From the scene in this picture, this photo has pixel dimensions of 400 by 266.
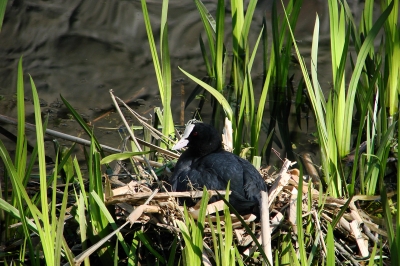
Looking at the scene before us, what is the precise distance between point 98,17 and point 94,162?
11.7ft

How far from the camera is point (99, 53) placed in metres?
5.13

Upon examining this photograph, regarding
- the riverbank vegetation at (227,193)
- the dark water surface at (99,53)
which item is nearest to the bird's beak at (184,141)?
the riverbank vegetation at (227,193)

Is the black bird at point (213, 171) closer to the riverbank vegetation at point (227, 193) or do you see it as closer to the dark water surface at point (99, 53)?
the riverbank vegetation at point (227, 193)

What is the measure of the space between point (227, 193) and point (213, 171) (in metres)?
0.51

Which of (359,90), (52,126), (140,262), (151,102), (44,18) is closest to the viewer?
(140,262)

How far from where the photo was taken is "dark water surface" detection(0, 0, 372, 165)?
14.3 ft

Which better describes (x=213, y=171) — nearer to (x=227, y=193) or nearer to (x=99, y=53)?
(x=227, y=193)

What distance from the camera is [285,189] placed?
2.78 meters

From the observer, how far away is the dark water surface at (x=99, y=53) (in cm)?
435

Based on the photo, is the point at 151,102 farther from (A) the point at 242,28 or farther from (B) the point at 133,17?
(B) the point at 133,17

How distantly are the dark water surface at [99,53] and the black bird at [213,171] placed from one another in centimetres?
94

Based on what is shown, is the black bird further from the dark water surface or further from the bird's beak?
the dark water surface

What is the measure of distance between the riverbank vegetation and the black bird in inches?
3.3

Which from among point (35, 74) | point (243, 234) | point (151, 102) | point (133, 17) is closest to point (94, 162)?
point (243, 234)
